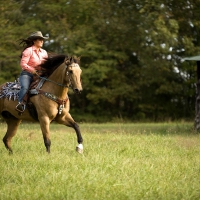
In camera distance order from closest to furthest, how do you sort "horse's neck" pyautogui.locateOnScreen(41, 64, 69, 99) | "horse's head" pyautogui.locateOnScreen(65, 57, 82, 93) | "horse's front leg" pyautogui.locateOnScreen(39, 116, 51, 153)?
"horse's head" pyautogui.locateOnScreen(65, 57, 82, 93) → "horse's front leg" pyautogui.locateOnScreen(39, 116, 51, 153) → "horse's neck" pyautogui.locateOnScreen(41, 64, 69, 99)

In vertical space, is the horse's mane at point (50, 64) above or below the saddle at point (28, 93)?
above

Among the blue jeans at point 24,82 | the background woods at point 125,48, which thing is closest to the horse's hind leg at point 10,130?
the blue jeans at point 24,82

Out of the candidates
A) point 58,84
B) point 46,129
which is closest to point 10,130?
point 46,129

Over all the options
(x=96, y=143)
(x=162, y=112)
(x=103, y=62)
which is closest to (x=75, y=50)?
(x=103, y=62)

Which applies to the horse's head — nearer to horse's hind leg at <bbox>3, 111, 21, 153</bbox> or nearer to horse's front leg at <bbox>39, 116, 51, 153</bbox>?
horse's front leg at <bbox>39, 116, 51, 153</bbox>

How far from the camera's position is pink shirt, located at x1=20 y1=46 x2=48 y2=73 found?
1107cm

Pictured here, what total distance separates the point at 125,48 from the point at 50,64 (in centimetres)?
2537

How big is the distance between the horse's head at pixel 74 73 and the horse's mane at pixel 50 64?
0.59m

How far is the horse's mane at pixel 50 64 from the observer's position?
11.1 m

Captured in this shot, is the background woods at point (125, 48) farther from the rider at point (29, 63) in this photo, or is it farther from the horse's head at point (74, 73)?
the horse's head at point (74, 73)

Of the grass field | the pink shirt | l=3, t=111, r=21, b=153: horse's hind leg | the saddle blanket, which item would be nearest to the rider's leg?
the pink shirt

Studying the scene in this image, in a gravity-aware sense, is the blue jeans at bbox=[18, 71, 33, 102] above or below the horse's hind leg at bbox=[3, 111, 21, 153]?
above

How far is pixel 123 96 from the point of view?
37.9m

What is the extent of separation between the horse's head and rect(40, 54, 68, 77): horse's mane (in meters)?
0.59
